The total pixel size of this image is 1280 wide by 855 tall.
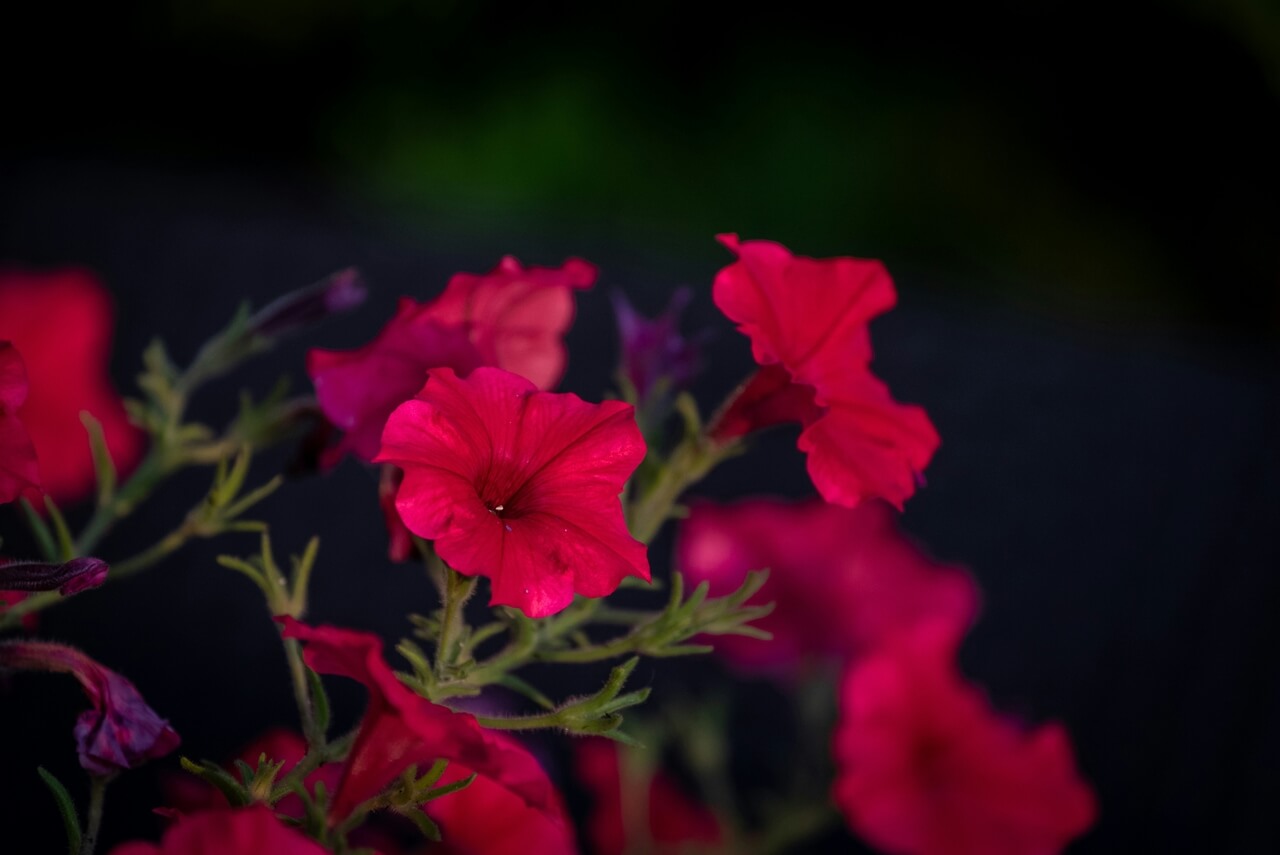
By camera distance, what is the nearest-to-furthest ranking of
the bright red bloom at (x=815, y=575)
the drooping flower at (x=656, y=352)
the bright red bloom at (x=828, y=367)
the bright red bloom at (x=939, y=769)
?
the bright red bloom at (x=828, y=367) → the drooping flower at (x=656, y=352) → the bright red bloom at (x=939, y=769) → the bright red bloom at (x=815, y=575)

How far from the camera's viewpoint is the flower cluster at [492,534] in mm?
352

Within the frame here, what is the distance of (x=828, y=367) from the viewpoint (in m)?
0.46

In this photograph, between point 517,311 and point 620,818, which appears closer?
point 517,311

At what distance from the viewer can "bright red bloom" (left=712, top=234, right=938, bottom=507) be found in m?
0.42

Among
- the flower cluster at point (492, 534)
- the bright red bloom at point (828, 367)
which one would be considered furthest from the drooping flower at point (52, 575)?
the bright red bloom at point (828, 367)

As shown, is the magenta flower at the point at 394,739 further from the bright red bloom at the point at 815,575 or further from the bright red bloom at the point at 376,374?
the bright red bloom at the point at 815,575

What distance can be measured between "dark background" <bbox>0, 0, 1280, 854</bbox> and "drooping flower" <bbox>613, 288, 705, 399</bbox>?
2.34 ft

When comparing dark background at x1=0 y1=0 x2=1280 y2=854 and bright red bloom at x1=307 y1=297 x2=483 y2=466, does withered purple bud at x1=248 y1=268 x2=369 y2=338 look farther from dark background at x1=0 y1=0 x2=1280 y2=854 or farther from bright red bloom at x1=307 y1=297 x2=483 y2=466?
dark background at x1=0 y1=0 x2=1280 y2=854

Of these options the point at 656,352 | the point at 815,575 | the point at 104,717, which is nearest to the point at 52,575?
the point at 104,717

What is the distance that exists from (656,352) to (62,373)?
1.12 ft

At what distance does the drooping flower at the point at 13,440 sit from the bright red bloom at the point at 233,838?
0.10 m

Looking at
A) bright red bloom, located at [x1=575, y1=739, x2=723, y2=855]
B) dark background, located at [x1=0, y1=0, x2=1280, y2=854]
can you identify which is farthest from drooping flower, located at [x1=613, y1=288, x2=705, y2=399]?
dark background, located at [x1=0, y1=0, x2=1280, y2=854]

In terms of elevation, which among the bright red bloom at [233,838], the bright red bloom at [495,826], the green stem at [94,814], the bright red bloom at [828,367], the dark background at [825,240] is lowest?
the dark background at [825,240]

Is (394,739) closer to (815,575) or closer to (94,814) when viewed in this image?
(94,814)
